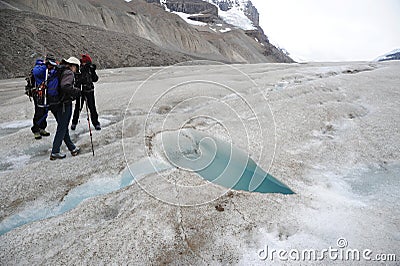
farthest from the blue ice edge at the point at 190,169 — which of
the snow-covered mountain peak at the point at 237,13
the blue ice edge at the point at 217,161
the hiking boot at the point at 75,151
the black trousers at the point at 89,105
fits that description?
the snow-covered mountain peak at the point at 237,13

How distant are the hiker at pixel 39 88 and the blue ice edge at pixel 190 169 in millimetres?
2455

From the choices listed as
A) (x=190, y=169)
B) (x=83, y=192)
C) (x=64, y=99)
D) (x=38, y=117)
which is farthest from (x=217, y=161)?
(x=38, y=117)

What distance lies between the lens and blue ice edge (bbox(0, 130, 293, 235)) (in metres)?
4.41

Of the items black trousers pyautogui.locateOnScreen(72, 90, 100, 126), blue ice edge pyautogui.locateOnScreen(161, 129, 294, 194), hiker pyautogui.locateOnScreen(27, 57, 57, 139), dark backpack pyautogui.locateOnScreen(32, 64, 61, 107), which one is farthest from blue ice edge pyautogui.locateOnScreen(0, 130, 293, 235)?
hiker pyautogui.locateOnScreen(27, 57, 57, 139)

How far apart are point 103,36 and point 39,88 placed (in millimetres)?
32373

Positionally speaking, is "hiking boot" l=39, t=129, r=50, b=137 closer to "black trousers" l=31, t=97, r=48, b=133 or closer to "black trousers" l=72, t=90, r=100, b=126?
"black trousers" l=31, t=97, r=48, b=133

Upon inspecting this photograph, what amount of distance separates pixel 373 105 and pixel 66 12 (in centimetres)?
5058

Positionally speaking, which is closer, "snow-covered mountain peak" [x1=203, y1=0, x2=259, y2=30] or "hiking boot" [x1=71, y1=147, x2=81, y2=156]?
"hiking boot" [x1=71, y1=147, x2=81, y2=156]

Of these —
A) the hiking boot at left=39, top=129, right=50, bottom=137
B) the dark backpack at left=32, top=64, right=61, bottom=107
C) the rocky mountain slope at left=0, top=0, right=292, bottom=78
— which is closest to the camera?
the dark backpack at left=32, top=64, right=61, bottom=107

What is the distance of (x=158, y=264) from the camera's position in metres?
3.35

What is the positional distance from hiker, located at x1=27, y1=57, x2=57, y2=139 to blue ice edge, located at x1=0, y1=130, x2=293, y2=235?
2.45 metres

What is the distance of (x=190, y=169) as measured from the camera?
5.25 m

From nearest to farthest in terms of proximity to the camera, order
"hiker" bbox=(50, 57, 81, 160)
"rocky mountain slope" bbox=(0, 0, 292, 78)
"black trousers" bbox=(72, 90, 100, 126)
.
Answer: "hiker" bbox=(50, 57, 81, 160) < "black trousers" bbox=(72, 90, 100, 126) < "rocky mountain slope" bbox=(0, 0, 292, 78)

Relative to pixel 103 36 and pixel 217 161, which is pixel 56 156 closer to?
pixel 217 161
